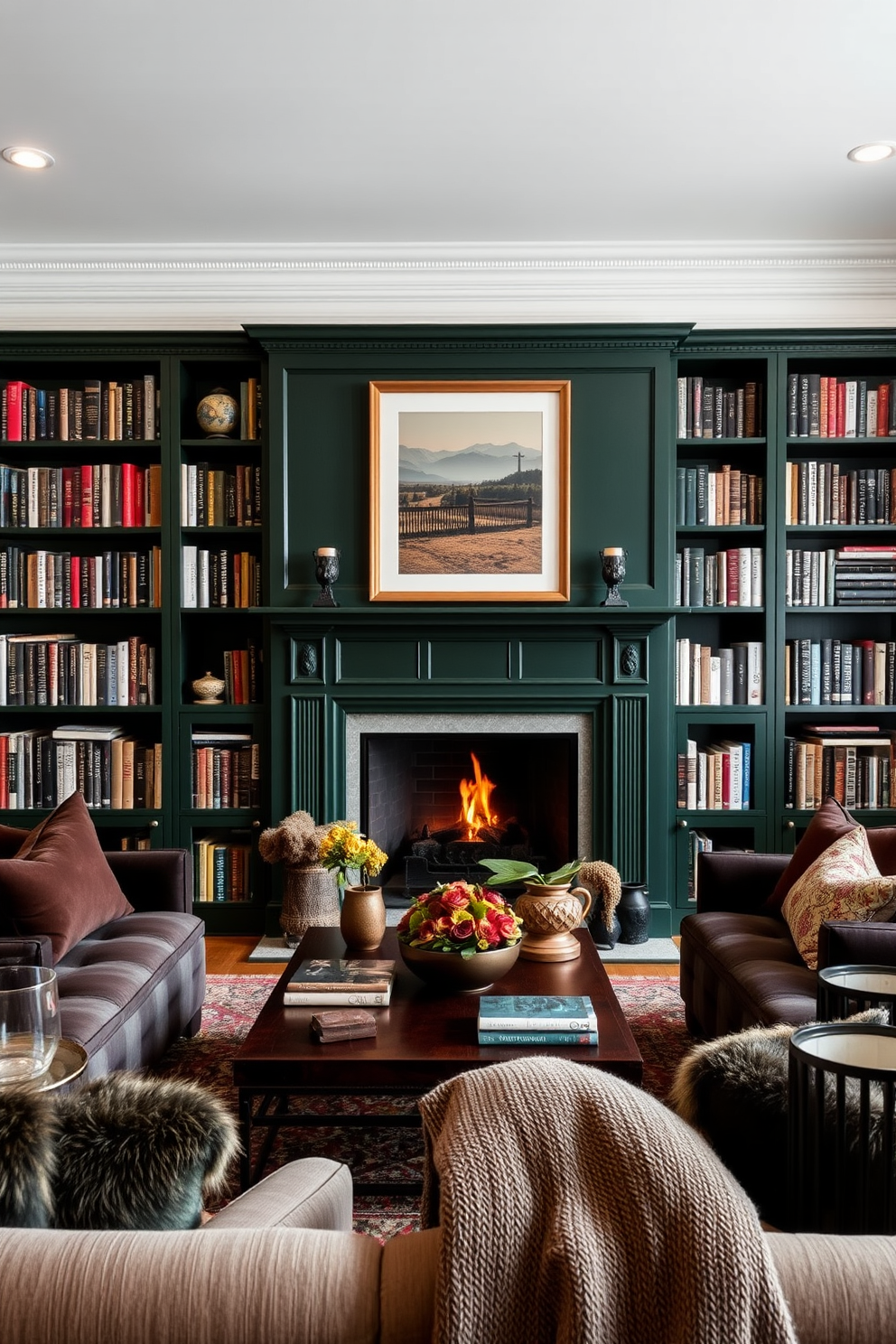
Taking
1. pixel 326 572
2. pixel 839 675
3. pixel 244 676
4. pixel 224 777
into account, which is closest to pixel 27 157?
pixel 326 572

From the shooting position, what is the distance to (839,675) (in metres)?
4.27

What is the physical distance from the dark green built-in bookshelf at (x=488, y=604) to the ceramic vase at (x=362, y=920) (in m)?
1.43

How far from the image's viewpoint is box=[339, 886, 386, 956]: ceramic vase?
8.98ft

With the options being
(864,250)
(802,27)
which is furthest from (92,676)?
(864,250)

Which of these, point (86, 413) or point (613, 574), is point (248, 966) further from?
point (86, 413)

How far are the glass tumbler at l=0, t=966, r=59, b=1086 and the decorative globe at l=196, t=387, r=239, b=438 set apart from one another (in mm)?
3360

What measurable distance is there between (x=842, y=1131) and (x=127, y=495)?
3.84m

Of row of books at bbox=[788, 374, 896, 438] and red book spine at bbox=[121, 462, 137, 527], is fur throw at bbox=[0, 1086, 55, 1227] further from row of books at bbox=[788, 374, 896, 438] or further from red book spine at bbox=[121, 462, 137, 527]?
row of books at bbox=[788, 374, 896, 438]

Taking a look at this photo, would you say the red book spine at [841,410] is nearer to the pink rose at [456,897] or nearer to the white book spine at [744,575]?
the white book spine at [744,575]

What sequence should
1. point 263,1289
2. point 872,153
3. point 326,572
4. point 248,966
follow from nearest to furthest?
point 263,1289
point 872,153
point 248,966
point 326,572

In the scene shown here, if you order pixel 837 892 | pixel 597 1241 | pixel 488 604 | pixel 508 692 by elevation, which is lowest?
pixel 837 892

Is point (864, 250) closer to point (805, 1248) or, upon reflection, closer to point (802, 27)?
point (802, 27)

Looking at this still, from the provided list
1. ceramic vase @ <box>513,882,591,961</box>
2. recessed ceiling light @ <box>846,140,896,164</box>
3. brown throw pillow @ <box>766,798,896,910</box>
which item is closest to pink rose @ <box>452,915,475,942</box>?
ceramic vase @ <box>513,882,591,961</box>

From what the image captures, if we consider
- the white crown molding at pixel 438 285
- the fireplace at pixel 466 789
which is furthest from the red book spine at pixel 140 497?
the fireplace at pixel 466 789
